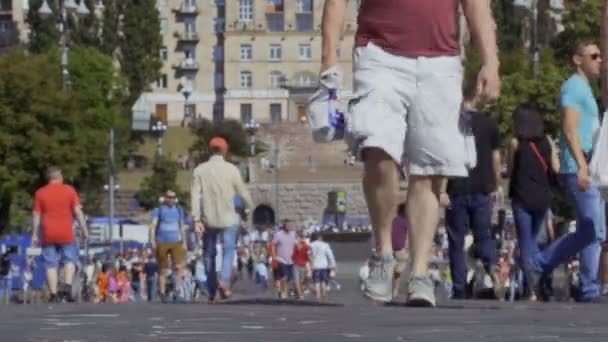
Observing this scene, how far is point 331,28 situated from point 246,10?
151433mm

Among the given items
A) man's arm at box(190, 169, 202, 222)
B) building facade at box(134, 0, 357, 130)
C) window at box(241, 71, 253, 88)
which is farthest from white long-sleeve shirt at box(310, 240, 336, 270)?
window at box(241, 71, 253, 88)

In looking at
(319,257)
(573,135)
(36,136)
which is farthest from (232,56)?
(573,135)

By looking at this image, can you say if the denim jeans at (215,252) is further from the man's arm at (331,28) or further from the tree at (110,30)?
the tree at (110,30)

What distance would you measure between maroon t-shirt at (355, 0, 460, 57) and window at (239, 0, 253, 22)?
150112mm

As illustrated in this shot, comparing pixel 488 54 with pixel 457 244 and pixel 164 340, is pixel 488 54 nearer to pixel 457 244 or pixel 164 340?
pixel 164 340

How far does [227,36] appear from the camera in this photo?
161250 millimetres

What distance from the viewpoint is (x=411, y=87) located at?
1312cm

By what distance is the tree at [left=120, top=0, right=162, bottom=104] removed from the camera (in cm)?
13350

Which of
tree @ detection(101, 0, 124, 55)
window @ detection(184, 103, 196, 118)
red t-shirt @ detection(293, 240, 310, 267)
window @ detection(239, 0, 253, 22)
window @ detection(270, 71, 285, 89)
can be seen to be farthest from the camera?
window @ detection(239, 0, 253, 22)

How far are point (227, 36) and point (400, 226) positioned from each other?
138306mm

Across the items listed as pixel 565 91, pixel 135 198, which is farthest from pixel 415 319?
pixel 135 198

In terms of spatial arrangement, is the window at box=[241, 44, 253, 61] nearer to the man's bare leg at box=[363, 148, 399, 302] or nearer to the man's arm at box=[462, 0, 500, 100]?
the man's bare leg at box=[363, 148, 399, 302]

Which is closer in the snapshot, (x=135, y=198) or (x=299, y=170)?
(x=135, y=198)

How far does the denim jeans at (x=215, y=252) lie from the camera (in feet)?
72.0
